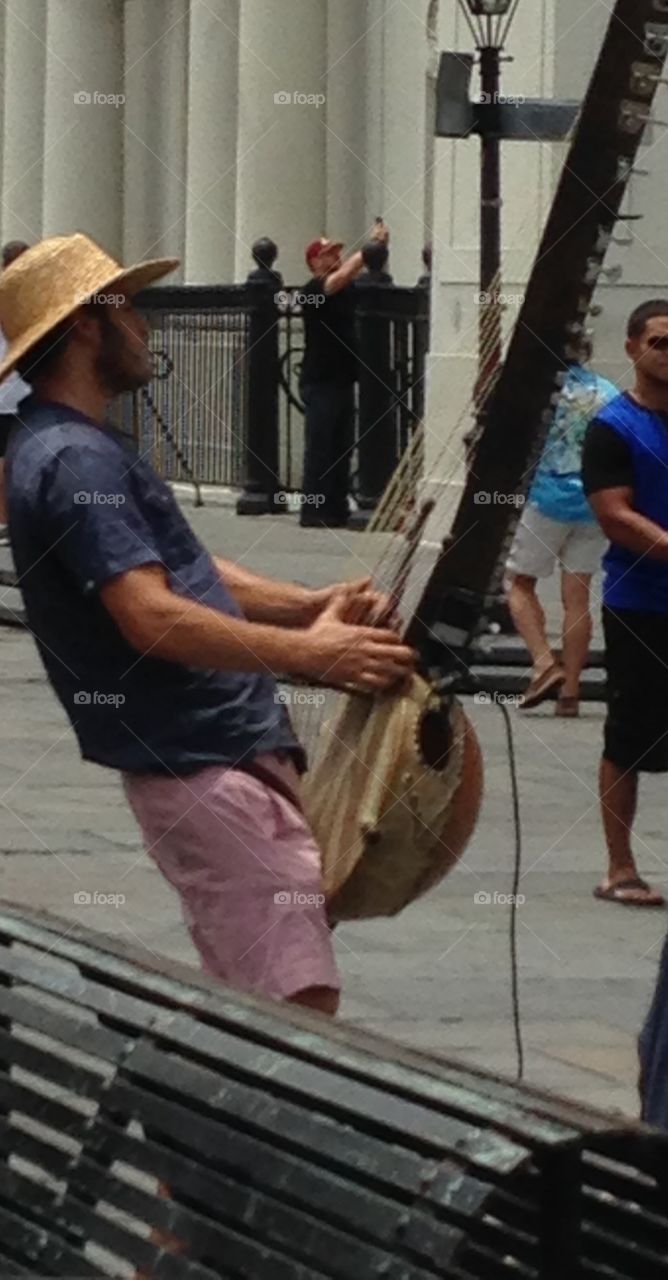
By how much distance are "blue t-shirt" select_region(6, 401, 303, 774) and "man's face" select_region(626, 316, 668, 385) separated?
4.45 metres

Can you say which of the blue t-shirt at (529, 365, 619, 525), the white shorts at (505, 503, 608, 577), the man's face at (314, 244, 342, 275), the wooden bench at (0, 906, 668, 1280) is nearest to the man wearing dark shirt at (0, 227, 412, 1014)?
the wooden bench at (0, 906, 668, 1280)

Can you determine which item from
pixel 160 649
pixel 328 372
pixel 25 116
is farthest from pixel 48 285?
pixel 25 116

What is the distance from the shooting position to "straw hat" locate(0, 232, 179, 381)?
4953 mm

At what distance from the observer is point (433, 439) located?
4.51 metres

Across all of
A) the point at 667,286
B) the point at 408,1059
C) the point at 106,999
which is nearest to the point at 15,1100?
the point at 106,999

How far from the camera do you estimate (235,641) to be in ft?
15.4

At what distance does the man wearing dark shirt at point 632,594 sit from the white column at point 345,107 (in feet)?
56.1

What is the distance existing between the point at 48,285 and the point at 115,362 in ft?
0.55

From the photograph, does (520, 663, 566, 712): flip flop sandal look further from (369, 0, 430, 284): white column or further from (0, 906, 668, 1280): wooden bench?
(369, 0, 430, 284): white column

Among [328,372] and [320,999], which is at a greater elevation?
[320,999]

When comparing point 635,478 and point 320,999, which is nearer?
point 320,999

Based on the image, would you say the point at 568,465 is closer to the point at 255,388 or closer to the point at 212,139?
the point at 255,388

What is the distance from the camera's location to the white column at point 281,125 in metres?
25.3

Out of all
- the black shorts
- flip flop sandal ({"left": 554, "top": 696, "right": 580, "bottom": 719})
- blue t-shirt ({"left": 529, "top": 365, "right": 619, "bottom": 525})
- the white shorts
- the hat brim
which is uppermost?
the hat brim
